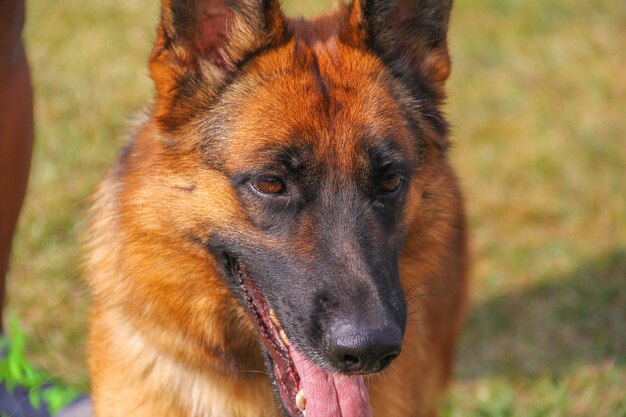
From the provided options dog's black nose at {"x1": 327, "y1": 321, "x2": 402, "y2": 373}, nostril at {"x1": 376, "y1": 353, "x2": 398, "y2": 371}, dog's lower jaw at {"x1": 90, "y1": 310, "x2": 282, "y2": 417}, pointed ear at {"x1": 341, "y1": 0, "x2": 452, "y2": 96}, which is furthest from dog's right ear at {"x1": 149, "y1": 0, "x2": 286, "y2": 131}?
nostril at {"x1": 376, "y1": 353, "x2": 398, "y2": 371}

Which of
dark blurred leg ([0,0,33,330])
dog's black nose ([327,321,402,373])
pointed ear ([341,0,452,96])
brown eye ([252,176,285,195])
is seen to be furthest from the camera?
dark blurred leg ([0,0,33,330])

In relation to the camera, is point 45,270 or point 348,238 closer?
point 348,238

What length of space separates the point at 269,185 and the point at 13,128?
1.43 metres

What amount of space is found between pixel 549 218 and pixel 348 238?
393cm

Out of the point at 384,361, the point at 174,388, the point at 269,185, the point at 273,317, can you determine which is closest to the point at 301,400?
the point at 273,317

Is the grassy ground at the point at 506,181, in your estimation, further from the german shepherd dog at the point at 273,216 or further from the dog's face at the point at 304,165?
the dog's face at the point at 304,165

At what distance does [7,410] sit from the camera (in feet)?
12.0

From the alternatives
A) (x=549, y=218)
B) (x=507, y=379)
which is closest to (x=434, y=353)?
(x=507, y=379)

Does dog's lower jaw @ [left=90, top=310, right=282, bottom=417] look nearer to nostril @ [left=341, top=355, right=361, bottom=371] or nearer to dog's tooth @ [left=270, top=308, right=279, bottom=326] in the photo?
dog's tooth @ [left=270, top=308, right=279, bottom=326]

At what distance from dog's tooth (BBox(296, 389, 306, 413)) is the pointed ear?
1271mm

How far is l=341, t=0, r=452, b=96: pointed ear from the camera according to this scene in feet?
11.0

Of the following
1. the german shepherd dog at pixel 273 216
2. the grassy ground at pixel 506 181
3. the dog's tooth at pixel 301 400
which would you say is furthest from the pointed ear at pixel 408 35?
the grassy ground at pixel 506 181

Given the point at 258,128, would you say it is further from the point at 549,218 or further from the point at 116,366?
the point at 549,218

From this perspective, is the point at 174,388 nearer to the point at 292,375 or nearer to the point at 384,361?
the point at 292,375
